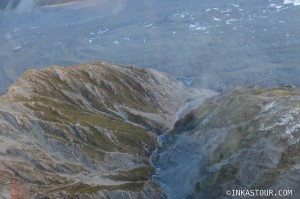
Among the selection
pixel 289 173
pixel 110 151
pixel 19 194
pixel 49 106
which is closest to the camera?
pixel 289 173

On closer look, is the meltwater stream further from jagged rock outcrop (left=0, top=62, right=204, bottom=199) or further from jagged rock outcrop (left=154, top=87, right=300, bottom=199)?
jagged rock outcrop (left=0, top=62, right=204, bottom=199)

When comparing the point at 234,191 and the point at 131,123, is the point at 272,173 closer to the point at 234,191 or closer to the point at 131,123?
the point at 234,191

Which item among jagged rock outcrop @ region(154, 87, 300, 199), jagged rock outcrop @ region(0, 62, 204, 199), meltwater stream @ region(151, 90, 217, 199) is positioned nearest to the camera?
jagged rock outcrop @ region(154, 87, 300, 199)

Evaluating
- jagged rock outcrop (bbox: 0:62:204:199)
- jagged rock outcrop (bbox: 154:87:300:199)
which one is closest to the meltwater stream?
jagged rock outcrop (bbox: 154:87:300:199)

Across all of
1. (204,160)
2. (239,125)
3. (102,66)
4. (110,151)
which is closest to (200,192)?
(204,160)

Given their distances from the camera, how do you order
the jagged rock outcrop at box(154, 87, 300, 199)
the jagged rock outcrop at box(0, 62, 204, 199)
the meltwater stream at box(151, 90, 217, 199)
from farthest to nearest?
the meltwater stream at box(151, 90, 217, 199) < the jagged rock outcrop at box(0, 62, 204, 199) < the jagged rock outcrop at box(154, 87, 300, 199)

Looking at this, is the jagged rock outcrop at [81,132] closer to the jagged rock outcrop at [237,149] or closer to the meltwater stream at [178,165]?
the meltwater stream at [178,165]

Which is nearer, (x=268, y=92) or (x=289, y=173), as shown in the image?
(x=289, y=173)

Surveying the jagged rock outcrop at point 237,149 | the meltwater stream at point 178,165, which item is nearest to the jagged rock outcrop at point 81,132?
the meltwater stream at point 178,165
